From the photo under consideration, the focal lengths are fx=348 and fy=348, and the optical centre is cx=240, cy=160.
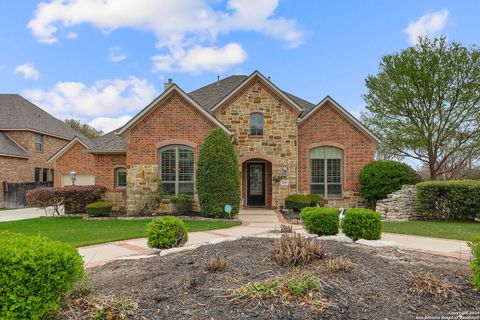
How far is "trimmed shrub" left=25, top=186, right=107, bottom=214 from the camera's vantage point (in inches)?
650

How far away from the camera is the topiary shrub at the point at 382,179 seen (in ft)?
56.0

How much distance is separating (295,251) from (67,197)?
14893mm

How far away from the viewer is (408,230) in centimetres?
1138

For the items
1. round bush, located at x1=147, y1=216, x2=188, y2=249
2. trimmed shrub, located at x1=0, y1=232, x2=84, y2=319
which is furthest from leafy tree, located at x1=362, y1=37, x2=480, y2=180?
trimmed shrub, located at x1=0, y1=232, x2=84, y2=319

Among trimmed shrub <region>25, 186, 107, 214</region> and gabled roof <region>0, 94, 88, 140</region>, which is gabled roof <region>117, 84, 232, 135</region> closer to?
trimmed shrub <region>25, 186, 107, 214</region>

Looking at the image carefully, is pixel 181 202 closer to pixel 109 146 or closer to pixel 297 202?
pixel 297 202

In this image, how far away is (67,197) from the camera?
16.9 m

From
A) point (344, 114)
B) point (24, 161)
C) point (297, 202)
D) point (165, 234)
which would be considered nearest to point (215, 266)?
point (165, 234)

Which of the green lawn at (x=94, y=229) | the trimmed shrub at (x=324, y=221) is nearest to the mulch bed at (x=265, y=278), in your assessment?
the trimmed shrub at (x=324, y=221)

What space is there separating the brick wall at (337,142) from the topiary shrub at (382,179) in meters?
0.65

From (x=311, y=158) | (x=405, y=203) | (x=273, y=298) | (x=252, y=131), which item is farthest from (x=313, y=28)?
(x=273, y=298)

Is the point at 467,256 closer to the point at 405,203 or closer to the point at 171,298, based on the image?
the point at 171,298

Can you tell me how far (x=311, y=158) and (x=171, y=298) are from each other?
15055 mm

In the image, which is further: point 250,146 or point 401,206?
point 250,146
